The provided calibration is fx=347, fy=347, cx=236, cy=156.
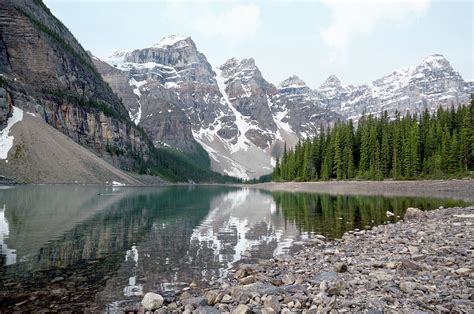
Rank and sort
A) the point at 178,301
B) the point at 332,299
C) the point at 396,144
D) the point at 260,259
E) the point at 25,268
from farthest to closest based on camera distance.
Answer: the point at 396,144, the point at 260,259, the point at 25,268, the point at 178,301, the point at 332,299

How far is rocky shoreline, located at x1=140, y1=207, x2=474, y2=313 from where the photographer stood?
8.66 metres

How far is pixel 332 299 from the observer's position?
8.93 metres

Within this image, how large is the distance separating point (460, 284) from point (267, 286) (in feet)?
18.3

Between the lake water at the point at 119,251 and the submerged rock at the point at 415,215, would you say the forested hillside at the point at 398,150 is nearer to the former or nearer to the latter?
the submerged rock at the point at 415,215

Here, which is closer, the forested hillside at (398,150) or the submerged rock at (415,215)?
the submerged rock at (415,215)

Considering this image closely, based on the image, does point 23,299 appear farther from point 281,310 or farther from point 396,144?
point 396,144

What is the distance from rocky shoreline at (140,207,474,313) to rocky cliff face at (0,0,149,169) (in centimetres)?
14462

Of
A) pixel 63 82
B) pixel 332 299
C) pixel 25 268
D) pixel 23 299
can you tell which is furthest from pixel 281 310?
pixel 63 82

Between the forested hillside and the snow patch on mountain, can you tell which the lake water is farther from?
the snow patch on mountain

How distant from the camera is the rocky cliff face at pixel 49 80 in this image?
15150 cm

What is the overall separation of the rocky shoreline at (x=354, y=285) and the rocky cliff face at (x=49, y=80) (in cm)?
14462

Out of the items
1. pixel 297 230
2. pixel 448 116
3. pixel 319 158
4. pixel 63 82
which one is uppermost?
pixel 63 82

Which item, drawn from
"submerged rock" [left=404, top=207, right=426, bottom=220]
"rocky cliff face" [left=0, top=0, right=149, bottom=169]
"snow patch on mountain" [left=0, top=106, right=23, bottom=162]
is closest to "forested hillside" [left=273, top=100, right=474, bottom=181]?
"submerged rock" [left=404, top=207, right=426, bottom=220]

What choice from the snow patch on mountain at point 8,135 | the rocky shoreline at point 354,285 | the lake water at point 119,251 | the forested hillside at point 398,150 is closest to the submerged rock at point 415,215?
the lake water at point 119,251
